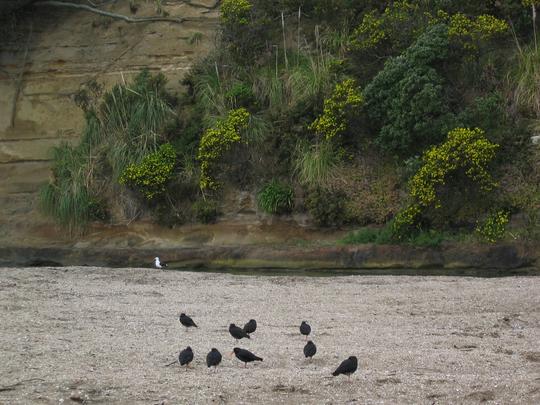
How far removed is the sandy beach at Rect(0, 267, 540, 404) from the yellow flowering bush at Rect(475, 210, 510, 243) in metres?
2.23

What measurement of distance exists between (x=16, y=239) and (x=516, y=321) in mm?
12309

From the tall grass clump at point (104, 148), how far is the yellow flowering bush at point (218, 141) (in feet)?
4.71

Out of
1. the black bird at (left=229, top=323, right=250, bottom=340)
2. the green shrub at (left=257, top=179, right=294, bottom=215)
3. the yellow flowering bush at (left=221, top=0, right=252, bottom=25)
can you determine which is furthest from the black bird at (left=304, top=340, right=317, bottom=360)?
the yellow flowering bush at (left=221, top=0, right=252, bottom=25)

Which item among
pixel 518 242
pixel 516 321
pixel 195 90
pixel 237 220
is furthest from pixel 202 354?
pixel 195 90

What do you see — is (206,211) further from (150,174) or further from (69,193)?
(69,193)

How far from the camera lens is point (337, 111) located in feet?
61.9

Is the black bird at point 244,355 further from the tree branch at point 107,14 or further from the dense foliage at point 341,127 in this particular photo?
the tree branch at point 107,14

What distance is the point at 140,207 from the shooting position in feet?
65.8

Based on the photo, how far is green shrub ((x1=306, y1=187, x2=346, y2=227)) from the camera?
17984 millimetres

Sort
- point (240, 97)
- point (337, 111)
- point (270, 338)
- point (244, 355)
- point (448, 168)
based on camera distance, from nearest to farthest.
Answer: point (244, 355)
point (270, 338)
point (448, 168)
point (337, 111)
point (240, 97)

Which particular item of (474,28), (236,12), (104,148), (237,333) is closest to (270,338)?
(237,333)

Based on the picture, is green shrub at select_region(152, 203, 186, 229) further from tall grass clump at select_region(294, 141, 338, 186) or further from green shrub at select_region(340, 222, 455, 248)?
green shrub at select_region(340, 222, 455, 248)

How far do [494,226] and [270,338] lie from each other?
7.32 metres

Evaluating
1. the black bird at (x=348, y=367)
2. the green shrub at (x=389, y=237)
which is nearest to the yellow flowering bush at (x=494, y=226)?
the green shrub at (x=389, y=237)
